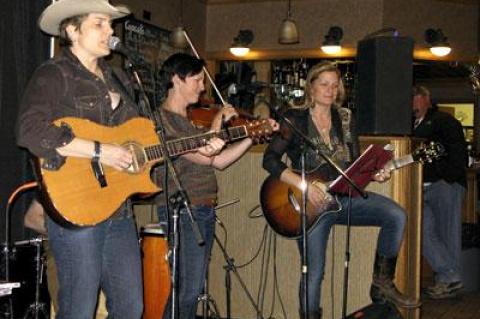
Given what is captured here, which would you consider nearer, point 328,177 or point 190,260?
point 190,260

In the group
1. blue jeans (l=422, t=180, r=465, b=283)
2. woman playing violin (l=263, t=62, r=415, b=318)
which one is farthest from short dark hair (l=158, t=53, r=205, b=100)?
blue jeans (l=422, t=180, r=465, b=283)

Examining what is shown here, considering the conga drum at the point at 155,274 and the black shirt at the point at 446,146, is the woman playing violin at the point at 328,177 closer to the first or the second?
the conga drum at the point at 155,274

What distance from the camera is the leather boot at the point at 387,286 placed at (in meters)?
4.37

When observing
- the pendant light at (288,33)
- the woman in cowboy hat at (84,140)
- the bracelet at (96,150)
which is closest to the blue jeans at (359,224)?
the woman in cowboy hat at (84,140)

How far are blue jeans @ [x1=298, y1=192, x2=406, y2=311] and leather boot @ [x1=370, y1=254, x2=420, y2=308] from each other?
2.2 inches

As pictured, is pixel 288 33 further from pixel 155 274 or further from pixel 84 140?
pixel 84 140

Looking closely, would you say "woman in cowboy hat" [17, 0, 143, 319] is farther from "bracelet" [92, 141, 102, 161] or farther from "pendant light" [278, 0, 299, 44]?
"pendant light" [278, 0, 299, 44]

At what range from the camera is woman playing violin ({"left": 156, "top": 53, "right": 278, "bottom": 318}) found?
12.6ft

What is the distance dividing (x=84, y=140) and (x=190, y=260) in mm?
1237

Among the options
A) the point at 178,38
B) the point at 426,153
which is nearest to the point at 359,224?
the point at 426,153

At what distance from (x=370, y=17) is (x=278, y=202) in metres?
7.04

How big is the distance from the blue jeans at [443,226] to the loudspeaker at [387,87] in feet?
6.85

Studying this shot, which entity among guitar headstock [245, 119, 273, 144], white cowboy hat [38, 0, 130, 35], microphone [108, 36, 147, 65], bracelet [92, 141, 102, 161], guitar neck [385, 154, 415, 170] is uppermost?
white cowboy hat [38, 0, 130, 35]

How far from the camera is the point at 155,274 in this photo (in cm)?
449
